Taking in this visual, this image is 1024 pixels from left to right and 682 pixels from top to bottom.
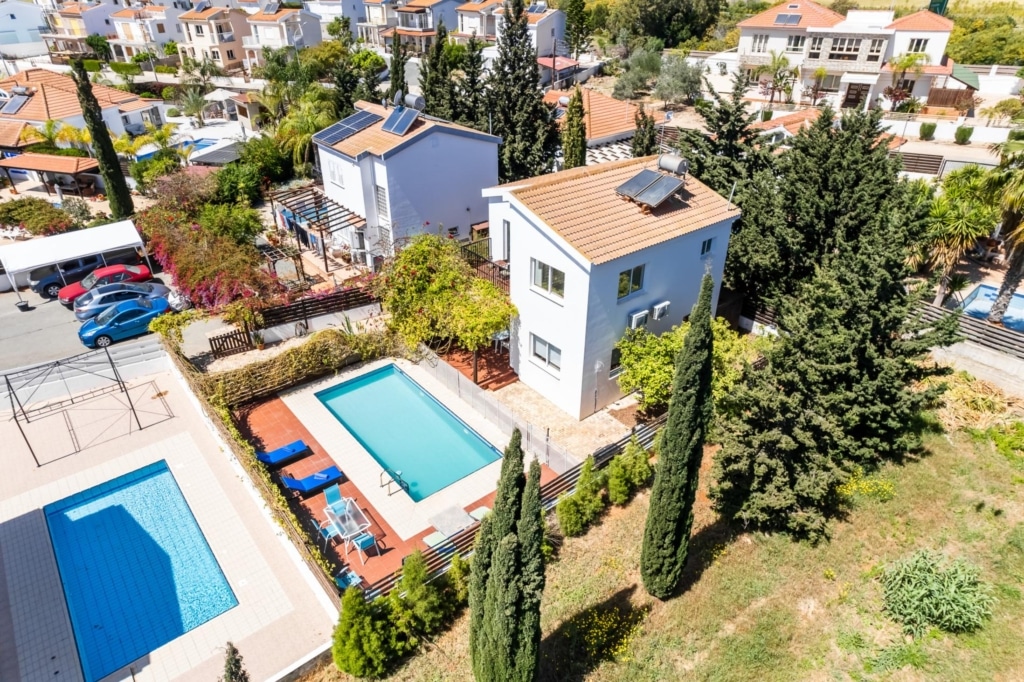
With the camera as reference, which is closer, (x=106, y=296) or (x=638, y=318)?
(x=638, y=318)

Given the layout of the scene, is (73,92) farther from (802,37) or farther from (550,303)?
(802,37)

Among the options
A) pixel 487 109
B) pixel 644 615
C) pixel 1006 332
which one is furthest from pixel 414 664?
pixel 487 109

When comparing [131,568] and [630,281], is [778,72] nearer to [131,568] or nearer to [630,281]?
[630,281]

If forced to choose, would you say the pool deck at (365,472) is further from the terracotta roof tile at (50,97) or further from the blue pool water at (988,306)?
the terracotta roof tile at (50,97)

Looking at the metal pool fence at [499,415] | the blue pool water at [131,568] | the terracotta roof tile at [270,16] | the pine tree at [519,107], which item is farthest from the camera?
the terracotta roof tile at [270,16]

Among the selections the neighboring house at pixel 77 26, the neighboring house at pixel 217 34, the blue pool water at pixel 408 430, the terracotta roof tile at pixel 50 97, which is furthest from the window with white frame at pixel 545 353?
the neighboring house at pixel 77 26

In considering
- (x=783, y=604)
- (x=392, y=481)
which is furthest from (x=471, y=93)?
(x=783, y=604)
